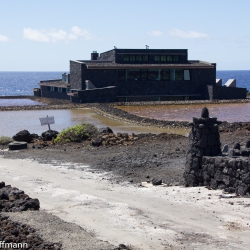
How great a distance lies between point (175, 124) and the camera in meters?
35.8

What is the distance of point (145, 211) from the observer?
11461 mm

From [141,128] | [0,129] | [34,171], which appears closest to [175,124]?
[141,128]

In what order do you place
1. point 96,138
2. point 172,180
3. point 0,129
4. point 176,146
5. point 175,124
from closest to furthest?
1. point 172,180
2. point 176,146
3. point 96,138
4. point 175,124
5. point 0,129

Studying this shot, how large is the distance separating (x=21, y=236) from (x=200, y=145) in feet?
20.7

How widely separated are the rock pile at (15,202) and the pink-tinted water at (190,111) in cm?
3156

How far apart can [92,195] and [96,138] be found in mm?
10678

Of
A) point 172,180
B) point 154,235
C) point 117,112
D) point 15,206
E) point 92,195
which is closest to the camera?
point 154,235

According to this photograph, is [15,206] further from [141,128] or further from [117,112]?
[117,112]

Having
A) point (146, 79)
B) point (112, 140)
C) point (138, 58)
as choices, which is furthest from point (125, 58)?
point (112, 140)

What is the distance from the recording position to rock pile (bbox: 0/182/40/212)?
11211 mm

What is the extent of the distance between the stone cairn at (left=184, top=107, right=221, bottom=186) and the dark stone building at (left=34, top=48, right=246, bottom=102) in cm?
4766

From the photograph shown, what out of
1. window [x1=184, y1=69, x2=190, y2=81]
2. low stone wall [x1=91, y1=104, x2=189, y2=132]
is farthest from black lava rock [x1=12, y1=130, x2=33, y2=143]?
window [x1=184, y1=69, x2=190, y2=81]

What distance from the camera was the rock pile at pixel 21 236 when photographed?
28.5 feet

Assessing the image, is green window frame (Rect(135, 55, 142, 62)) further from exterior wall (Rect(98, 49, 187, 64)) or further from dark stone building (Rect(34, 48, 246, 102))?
exterior wall (Rect(98, 49, 187, 64))
